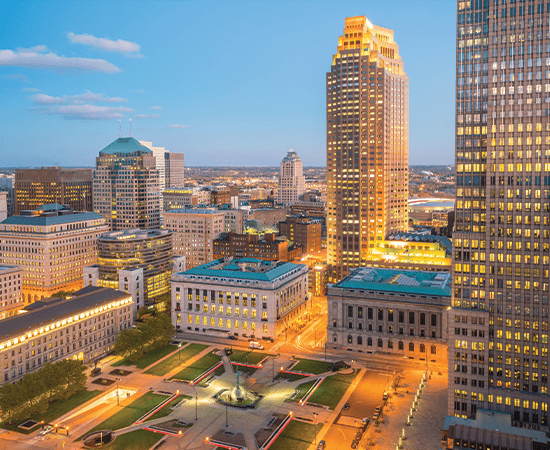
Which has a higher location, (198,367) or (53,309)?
(53,309)

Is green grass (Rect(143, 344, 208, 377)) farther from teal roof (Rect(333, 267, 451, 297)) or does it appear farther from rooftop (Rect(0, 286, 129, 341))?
teal roof (Rect(333, 267, 451, 297))

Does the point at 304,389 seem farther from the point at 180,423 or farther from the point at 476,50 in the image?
the point at 476,50

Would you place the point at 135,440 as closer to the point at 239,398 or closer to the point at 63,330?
the point at 239,398

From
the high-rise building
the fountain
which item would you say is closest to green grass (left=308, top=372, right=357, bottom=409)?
the fountain

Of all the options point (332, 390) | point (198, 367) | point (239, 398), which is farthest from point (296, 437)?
point (198, 367)

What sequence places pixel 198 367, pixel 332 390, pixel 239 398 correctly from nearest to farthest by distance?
pixel 239 398
pixel 332 390
pixel 198 367

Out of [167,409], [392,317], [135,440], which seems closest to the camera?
[135,440]

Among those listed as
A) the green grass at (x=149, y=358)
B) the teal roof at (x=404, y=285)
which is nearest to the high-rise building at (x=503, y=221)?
the teal roof at (x=404, y=285)
